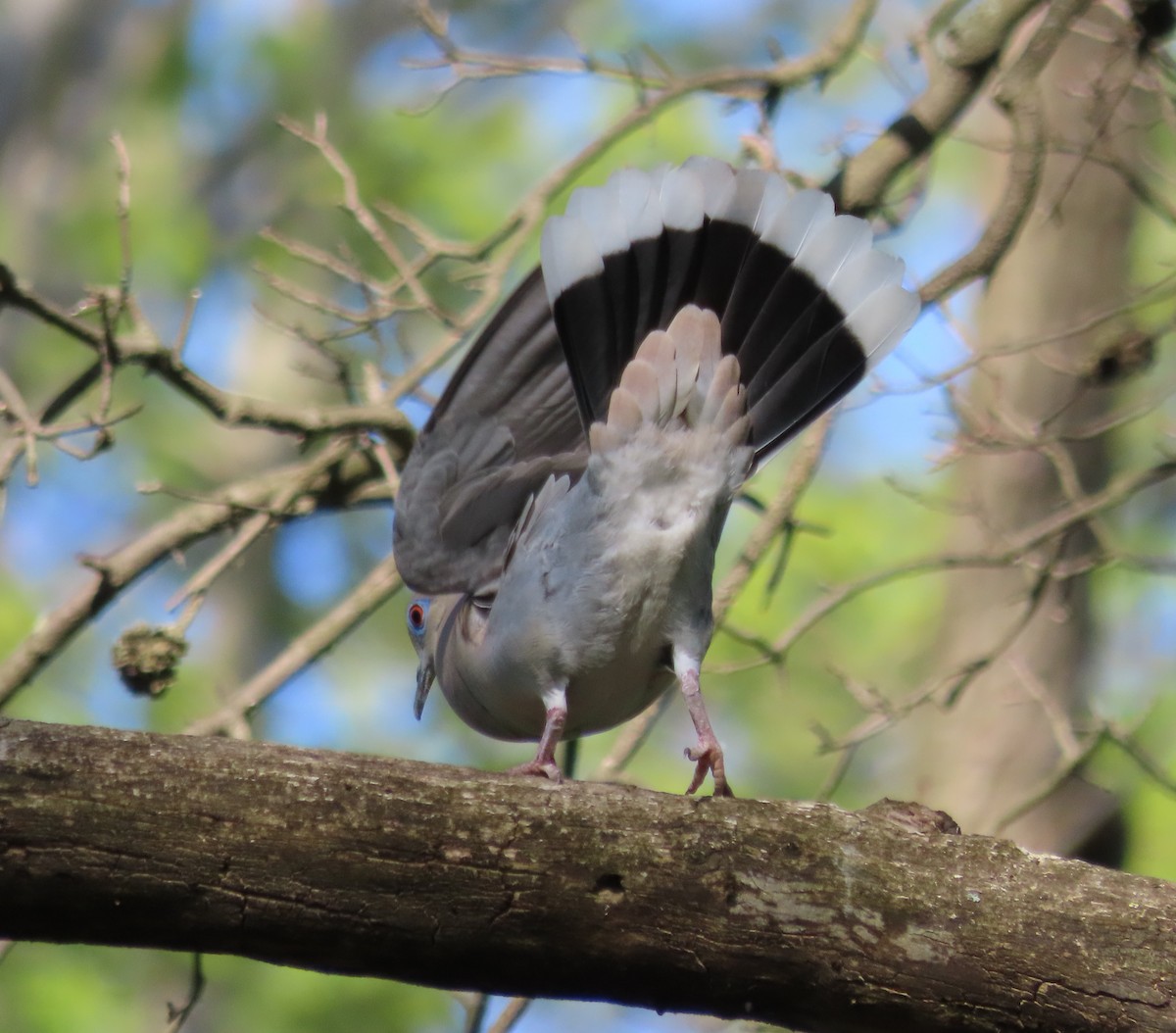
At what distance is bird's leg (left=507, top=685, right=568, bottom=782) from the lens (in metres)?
2.89

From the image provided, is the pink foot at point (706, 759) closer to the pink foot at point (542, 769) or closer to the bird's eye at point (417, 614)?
the pink foot at point (542, 769)

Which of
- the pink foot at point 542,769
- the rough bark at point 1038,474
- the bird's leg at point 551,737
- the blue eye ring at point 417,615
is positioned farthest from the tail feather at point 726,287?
the rough bark at point 1038,474

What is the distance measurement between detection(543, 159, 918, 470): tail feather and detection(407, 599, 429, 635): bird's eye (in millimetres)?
1050

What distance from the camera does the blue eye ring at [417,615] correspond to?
161 inches

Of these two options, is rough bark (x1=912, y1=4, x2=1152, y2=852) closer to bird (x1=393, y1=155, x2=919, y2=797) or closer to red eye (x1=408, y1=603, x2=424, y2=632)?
bird (x1=393, y1=155, x2=919, y2=797)

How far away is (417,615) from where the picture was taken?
412cm

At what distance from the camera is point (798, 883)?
2080 millimetres

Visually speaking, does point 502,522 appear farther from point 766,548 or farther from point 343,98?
point 343,98

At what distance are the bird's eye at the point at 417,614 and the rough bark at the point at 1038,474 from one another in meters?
1.73

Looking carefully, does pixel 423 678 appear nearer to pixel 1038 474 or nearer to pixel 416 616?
pixel 416 616

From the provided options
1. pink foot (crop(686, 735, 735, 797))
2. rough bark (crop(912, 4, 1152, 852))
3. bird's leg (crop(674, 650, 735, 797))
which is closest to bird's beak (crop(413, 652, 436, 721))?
bird's leg (crop(674, 650, 735, 797))

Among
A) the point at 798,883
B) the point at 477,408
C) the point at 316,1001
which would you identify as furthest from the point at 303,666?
the point at 316,1001

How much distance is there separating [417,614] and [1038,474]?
99.1 inches

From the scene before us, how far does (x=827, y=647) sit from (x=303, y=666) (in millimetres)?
4863
